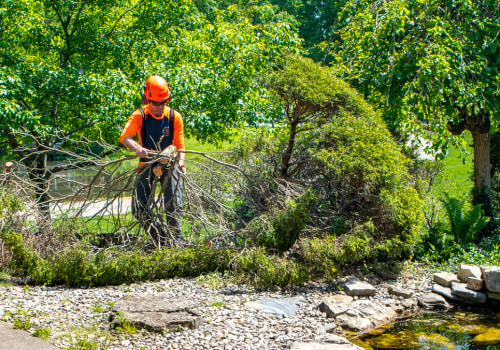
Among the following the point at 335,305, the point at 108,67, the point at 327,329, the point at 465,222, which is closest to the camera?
the point at 327,329

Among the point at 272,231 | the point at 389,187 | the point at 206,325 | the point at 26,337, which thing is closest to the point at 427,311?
the point at 389,187

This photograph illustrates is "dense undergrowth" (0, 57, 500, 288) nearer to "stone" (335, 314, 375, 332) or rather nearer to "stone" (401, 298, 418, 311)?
"stone" (401, 298, 418, 311)

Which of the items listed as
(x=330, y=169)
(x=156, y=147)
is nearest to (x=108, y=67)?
(x=156, y=147)

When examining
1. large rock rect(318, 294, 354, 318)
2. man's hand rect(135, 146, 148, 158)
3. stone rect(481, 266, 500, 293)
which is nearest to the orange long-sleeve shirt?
man's hand rect(135, 146, 148, 158)

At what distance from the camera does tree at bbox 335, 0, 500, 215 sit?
7555 millimetres

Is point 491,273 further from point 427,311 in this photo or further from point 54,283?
point 54,283

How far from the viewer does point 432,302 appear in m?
6.28

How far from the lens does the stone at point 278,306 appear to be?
5336mm

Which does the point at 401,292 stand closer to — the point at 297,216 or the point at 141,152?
the point at 297,216

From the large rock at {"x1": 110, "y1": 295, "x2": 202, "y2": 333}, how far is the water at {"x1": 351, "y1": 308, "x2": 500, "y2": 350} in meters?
1.79

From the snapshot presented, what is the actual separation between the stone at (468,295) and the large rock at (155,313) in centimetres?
362

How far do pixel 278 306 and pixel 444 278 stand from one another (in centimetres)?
267

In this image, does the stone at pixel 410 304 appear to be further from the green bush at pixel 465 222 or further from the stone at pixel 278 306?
the green bush at pixel 465 222

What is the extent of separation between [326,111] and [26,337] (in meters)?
5.03
